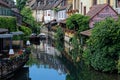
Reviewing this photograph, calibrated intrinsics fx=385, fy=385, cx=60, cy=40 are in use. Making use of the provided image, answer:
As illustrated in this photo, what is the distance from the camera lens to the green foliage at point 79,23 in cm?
4637

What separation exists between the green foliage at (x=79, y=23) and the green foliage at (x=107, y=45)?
51.0 feet

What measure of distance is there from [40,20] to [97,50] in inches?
3275

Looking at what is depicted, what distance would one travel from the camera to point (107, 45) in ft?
98.4

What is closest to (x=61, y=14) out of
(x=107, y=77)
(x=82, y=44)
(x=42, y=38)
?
(x=42, y=38)

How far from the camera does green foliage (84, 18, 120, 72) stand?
2930 cm

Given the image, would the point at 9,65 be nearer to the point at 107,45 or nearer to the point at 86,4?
the point at 107,45

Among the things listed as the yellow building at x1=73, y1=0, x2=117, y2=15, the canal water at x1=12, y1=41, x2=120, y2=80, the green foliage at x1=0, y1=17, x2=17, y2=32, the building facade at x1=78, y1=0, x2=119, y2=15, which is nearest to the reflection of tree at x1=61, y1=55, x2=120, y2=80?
the canal water at x1=12, y1=41, x2=120, y2=80

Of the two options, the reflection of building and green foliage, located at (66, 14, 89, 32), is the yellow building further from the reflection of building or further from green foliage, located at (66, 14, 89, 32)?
the reflection of building

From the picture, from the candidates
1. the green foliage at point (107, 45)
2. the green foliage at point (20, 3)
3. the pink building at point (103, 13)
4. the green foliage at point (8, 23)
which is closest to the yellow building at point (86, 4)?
the pink building at point (103, 13)

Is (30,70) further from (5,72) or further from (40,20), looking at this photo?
(40,20)

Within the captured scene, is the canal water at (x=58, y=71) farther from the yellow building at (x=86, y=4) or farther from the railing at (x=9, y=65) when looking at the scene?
the yellow building at (x=86, y=4)

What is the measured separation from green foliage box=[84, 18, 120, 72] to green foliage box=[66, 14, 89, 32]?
1554cm

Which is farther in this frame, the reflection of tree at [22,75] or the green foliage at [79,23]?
the green foliage at [79,23]

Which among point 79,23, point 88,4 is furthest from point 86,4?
point 79,23
